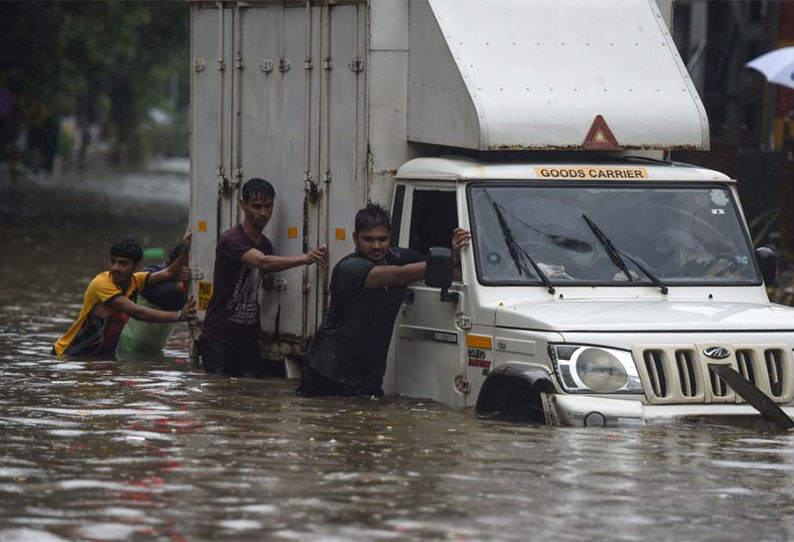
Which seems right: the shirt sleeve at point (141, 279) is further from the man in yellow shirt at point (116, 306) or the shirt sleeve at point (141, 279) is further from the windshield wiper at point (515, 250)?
the windshield wiper at point (515, 250)

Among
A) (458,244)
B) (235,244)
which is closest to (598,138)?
(458,244)

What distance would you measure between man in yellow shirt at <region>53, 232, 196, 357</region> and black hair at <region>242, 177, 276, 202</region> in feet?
4.50

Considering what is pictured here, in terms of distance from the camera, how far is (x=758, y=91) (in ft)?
106

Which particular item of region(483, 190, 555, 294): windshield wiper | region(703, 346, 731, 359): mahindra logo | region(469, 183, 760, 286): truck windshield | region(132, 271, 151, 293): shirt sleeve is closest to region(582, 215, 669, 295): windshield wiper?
region(469, 183, 760, 286): truck windshield

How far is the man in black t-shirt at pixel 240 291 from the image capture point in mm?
12000

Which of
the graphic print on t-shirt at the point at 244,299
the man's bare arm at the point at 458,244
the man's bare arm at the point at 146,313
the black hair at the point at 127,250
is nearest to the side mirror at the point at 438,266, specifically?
the man's bare arm at the point at 458,244

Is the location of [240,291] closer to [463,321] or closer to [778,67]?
[463,321]

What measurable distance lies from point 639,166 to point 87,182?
4758 centimetres

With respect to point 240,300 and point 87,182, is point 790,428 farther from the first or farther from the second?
point 87,182

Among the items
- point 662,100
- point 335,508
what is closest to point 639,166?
point 662,100

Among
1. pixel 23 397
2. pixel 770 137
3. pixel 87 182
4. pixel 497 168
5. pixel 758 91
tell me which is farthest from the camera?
pixel 87 182

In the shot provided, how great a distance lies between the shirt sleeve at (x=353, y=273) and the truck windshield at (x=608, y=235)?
733 mm

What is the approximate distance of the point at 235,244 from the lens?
12.0 metres

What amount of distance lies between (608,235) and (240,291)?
9.74 ft
